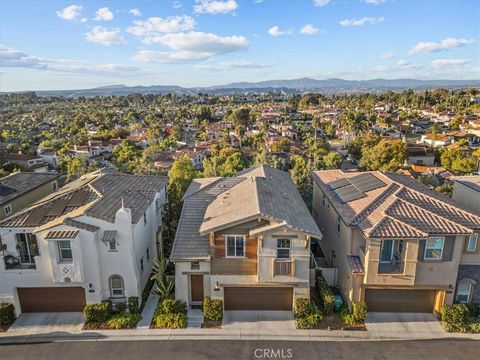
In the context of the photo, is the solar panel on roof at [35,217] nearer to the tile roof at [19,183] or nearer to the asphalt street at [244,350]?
the tile roof at [19,183]

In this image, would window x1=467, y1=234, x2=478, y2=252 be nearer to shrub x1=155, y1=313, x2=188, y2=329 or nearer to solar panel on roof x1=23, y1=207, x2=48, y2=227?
shrub x1=155, y1=313, x2=188, y2=329

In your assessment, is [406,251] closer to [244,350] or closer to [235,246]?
[235,246]

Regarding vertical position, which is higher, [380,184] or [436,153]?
[380,184]

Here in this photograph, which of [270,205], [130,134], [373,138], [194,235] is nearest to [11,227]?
[194,235]

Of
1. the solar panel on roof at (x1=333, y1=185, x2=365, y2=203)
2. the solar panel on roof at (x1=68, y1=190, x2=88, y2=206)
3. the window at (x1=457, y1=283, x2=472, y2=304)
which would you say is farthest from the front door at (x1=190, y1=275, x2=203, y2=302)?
the window at (x1=457, y1=283, x2=472, y2=304)

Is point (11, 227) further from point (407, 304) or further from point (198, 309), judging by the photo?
point (407, 304)

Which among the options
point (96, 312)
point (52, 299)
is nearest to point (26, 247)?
point (52, 299)
